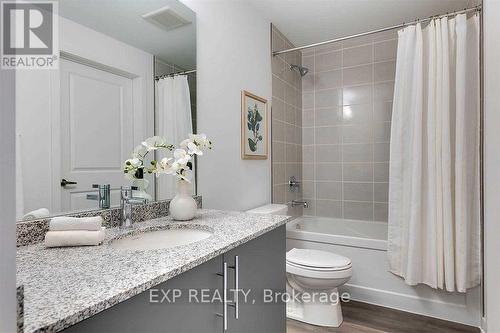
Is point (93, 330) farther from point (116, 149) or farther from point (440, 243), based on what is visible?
point (440, 243)

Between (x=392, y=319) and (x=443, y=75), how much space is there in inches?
69.3

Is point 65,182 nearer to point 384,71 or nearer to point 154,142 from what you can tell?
point 154,142

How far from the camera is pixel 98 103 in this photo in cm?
121

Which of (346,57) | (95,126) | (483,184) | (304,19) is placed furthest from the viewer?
(346,57)

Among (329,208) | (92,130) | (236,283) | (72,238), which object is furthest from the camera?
(329,208)

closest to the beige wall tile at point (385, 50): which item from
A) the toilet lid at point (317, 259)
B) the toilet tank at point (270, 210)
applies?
the toilet tank at point (270, 210)

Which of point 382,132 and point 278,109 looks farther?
point 382,132

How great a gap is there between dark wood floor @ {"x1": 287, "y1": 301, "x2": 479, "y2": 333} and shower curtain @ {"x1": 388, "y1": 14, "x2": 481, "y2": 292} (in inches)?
10.5

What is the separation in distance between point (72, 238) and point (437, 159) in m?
2.16

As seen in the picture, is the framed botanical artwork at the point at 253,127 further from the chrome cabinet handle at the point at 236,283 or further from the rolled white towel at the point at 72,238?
the rolled white towel at the point at 72,238

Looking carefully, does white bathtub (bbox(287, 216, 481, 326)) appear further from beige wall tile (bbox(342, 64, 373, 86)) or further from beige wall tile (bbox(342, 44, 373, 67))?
beige wall tile (bbox(342, 44, 373, 67))

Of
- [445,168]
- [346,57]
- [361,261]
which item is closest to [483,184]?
[445,168]

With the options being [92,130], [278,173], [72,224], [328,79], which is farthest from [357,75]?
[72,224]

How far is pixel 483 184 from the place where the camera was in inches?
70.9
